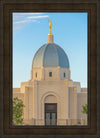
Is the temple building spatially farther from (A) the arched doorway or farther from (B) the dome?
(B) the dome

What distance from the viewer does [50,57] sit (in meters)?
18.2

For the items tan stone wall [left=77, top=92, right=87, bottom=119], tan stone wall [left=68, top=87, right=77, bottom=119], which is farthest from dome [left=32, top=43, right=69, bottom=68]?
tan stone wall [left=77, top=92, right=87, bottom=119]

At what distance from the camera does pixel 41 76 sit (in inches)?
685

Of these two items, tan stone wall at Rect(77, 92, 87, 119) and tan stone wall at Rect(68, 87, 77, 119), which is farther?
tan stone wall at Rect(77, 92, 87, 119)

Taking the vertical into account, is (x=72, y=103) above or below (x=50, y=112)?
above

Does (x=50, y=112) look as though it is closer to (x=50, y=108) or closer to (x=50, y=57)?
(x=50, y=108)

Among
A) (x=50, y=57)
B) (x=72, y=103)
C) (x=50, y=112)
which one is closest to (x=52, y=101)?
(x=50, y=112)

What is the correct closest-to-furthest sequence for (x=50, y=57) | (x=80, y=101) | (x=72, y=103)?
(x=72, y=103)
(x=80, y=101)
(x=50, y=57)

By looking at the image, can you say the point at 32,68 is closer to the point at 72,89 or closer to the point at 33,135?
the point at 72,89

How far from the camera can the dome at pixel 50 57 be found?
58.7 ft

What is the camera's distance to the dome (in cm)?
1790

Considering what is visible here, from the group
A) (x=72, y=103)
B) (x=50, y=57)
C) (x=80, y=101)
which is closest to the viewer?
(x=72, y=103)

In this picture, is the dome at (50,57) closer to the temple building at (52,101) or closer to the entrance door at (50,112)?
the temple building at (52,101)
